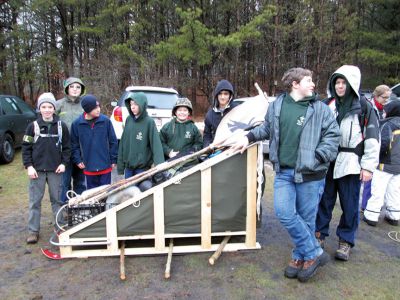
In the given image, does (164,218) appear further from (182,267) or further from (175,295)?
(175,295)

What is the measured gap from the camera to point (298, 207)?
3066 mm

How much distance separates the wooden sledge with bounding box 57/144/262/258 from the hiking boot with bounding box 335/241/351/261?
2.95 feet

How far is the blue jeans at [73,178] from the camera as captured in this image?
437 centimetres

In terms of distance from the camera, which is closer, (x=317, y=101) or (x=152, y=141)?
(x=317, y=101)

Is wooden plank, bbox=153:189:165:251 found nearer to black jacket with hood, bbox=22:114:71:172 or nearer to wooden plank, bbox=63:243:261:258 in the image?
wooden plank, bbox=63:243:261:258

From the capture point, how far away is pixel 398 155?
14.7 ft

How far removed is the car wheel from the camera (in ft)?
26.3

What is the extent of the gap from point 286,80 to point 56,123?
259cm

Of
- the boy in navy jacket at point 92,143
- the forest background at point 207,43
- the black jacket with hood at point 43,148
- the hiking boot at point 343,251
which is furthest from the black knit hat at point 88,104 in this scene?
the forest background at point 207,43

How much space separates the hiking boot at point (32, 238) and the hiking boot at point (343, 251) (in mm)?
3339

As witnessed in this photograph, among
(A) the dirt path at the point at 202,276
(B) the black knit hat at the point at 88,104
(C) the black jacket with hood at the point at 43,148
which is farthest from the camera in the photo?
(B) the black knit hat at the point at 88,104

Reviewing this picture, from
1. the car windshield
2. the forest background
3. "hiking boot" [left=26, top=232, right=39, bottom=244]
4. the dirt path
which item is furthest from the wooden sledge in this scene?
the forest background

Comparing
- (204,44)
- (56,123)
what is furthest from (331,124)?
(204,44)

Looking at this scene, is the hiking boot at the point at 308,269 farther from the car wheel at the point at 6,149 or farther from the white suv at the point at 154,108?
the car wheel at the point at 6,149
